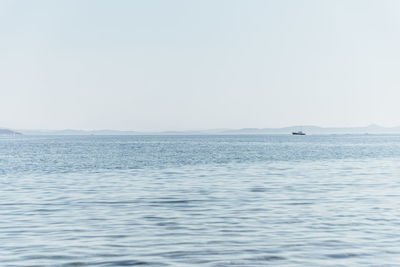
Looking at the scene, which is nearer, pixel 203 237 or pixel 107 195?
pixel 203 237

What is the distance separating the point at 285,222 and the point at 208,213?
12.7 ft

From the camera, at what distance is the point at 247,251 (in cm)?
1553

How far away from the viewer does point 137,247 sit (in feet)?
53.0

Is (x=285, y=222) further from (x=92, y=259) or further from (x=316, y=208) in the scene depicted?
(x=92, y=259)

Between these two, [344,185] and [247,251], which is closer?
[247,251]

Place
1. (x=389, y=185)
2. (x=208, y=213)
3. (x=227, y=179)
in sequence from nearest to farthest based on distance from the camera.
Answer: (x=208, y=213) → (x=389, y=185) → (x=227, y=179)

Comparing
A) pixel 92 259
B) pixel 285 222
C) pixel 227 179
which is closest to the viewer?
pixel 92 259

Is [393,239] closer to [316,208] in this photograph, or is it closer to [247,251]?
[247,251]

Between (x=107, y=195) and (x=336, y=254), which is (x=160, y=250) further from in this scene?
(x=107, y=195)

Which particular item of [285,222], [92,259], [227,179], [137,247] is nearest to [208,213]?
[285,222]

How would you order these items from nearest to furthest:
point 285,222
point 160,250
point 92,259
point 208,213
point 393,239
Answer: point 92,259, point 160,250, point 393,239, point 285,222, point 208,213

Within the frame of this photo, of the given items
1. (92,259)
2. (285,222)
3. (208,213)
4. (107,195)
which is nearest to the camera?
(92,259)

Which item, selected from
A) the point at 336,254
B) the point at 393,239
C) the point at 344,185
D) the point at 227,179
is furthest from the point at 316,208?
the point at 227,179

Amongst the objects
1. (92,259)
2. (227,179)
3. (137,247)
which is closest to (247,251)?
(137,247)
